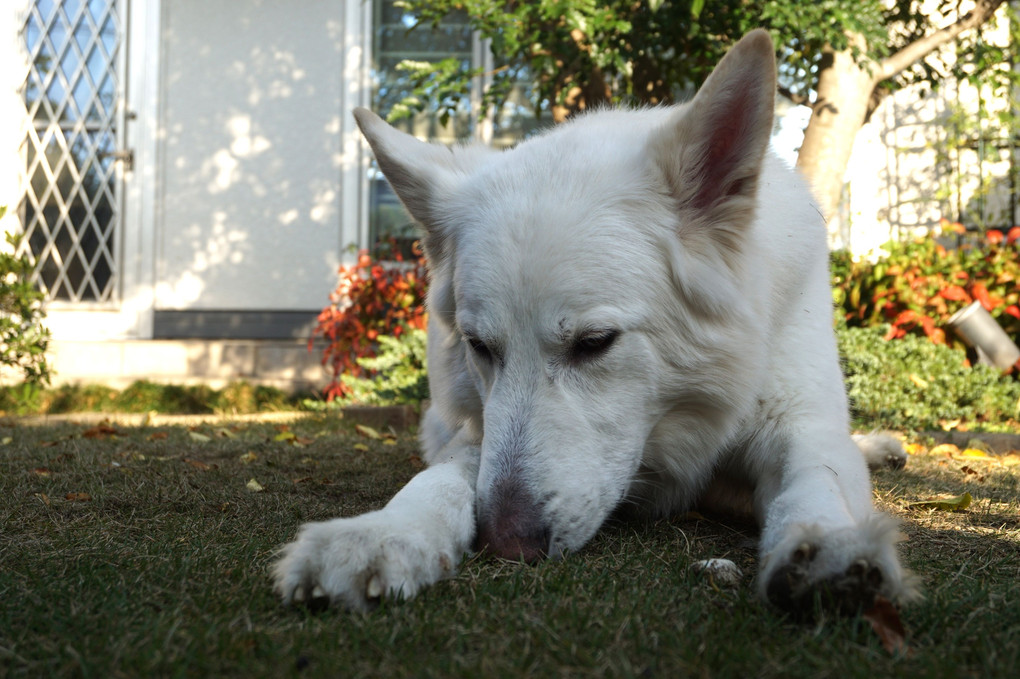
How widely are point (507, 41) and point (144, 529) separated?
3549 millimetres

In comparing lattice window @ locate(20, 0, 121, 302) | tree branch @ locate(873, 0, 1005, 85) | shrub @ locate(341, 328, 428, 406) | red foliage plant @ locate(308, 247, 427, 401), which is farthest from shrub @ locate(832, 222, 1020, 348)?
lattice window @ locate(20, 0, 121, 302)

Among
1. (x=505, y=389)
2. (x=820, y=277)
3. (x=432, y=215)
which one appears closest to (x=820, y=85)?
(x=820, y=277)

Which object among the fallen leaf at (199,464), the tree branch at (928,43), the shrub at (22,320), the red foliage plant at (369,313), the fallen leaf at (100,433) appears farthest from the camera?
the red foliage plant at (369,313)

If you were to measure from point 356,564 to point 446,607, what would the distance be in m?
0.18

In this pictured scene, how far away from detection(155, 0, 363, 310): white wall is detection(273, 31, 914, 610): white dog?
229 inches

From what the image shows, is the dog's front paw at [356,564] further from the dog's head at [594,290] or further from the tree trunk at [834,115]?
the tree trunk at [834,115]

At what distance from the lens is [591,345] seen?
6.21 feet

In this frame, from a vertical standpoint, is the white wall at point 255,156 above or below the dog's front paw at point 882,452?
above

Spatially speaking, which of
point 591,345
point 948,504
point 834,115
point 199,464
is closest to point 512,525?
point 591,345

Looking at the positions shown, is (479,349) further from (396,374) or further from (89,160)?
(89,160)

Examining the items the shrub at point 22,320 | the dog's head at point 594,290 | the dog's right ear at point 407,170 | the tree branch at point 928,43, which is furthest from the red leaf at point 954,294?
the shrub at point 22,320

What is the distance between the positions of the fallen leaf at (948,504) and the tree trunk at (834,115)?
11.4 feet

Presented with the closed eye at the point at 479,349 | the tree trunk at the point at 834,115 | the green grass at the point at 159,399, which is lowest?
the green grass at the point at 159,399

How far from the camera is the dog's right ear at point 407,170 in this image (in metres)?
2.26
